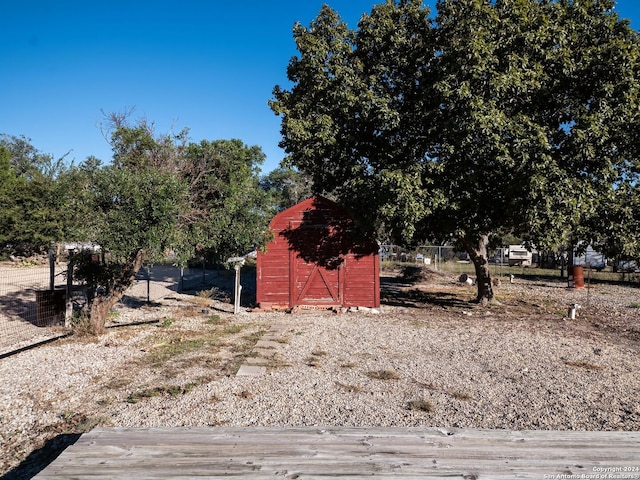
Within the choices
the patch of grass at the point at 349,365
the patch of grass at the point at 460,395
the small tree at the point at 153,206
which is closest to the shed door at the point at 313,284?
the small tree at the point at 153,206

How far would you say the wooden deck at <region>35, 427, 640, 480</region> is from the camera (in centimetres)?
329

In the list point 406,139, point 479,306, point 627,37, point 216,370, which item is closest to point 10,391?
point 216,370

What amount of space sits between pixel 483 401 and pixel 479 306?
34.1ft

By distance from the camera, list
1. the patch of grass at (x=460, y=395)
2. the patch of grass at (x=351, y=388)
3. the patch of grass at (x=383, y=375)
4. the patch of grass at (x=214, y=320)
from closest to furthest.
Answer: the patch of grass at (x=460, y=395) → the patch of grass at (x=351, y=388) → the patch of grass at (x=383, y=375) → the patch of grass at (x=214, y=320)

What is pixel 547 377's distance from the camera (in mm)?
7367

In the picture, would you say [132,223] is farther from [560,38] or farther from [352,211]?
[560,38]

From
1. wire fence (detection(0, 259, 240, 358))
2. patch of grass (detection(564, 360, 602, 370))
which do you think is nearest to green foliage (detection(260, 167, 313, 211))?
wire fence (detection(0, 259, 240, 358))

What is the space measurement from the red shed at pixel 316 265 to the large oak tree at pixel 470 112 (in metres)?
1.23

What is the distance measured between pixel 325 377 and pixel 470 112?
8060mm

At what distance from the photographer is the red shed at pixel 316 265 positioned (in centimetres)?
1541

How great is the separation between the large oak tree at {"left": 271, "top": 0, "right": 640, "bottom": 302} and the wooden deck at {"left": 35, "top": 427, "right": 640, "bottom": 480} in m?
8.99

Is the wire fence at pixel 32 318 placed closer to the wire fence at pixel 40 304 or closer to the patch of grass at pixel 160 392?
the wire fence at pixel 40 304

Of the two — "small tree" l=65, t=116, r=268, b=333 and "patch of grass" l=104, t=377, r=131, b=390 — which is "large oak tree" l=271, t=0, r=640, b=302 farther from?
"patch of grass" l=104, t=377, r=131, b=390

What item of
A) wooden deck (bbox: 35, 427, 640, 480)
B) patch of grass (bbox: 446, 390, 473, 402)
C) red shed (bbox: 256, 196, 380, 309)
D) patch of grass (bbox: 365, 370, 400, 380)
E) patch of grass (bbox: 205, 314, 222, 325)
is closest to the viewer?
wooden deck (bbox: 35, 427, 640, 480)
